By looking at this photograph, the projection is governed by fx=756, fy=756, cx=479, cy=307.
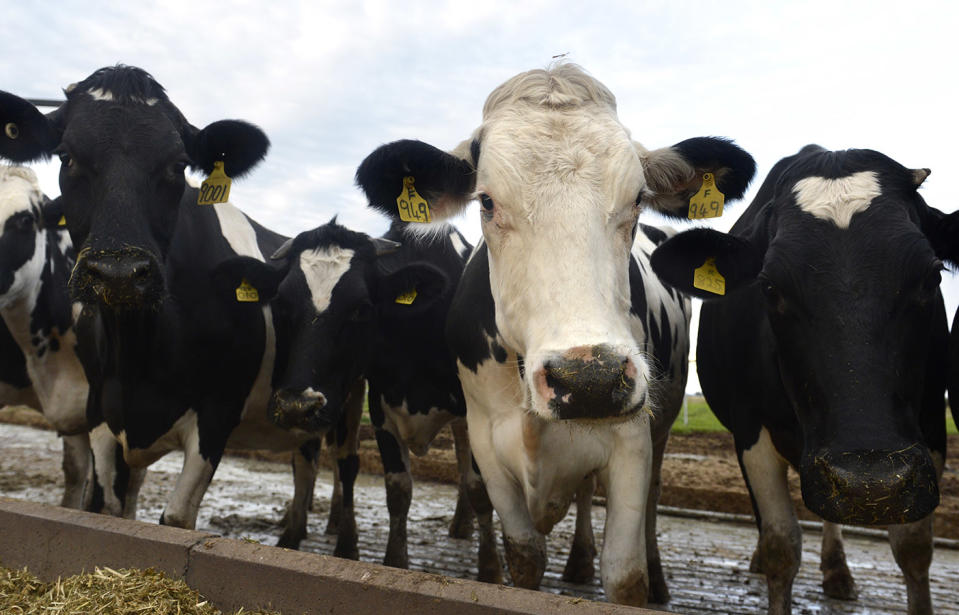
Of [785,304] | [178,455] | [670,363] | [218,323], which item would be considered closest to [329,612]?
[785,304]

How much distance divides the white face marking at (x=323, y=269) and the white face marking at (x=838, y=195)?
2.97 meters

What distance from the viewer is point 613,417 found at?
7.79 ft

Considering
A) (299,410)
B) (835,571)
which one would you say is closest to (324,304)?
(299,410)

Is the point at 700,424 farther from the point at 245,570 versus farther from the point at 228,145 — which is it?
the point at 245,570

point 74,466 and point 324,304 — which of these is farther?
point 74,466

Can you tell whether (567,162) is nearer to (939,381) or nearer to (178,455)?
(939,381)

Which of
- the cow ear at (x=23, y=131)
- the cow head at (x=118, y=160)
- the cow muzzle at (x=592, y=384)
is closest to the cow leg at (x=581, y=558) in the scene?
the cow muzzle at (x=592, y=384)

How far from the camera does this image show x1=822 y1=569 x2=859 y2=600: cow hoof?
4.88 m

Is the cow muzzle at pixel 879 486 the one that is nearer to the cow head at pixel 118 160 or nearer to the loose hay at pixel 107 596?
the loose hay at pixel 107 596

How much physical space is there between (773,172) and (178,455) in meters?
11.5

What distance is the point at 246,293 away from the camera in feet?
15.8

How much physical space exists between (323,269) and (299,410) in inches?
43.2

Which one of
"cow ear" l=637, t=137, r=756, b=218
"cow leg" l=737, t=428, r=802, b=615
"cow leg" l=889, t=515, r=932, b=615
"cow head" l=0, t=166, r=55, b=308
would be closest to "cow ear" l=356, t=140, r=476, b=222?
"cow ear" l=637, t=137, r=756, b=218

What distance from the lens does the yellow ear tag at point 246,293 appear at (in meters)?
4.80
